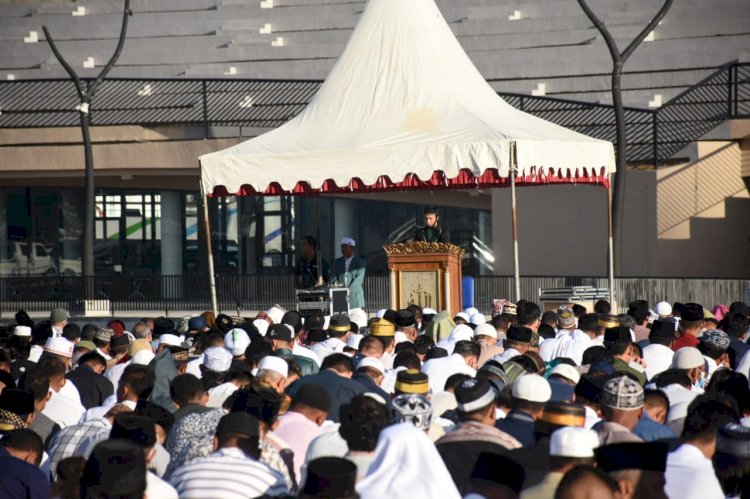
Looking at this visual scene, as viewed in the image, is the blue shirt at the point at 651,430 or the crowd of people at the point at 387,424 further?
the blue shirt at the point at 651,430

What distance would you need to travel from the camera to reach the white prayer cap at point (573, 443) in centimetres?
607

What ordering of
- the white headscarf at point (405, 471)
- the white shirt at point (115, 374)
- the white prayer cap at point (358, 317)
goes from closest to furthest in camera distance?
the white headscarf at point (405, 471), the white shirt at point (115, 374), the white prayer cap at point (358, 317)

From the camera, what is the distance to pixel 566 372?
9617mm

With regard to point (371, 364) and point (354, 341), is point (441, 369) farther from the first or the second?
point (354, 341)

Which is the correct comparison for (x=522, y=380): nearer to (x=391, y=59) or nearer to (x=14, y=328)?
(x=14, y=328)

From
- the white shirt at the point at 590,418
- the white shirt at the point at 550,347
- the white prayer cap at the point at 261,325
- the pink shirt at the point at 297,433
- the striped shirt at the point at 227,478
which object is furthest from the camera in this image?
the white prayer cap at the point at 261,325

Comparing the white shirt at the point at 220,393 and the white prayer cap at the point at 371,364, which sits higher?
the white prayer cap at the point at 371,364

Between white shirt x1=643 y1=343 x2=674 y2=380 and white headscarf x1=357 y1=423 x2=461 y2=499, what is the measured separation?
18.7ft

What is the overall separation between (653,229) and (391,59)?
1206cm

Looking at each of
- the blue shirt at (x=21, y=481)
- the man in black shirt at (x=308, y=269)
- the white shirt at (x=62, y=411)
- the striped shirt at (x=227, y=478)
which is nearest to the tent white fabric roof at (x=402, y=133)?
the man in black shirt at (x=308, y=269)

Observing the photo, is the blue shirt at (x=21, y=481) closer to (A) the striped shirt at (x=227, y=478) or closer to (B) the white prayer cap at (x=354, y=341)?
(A) the striped shirt at (x=227, y=478)

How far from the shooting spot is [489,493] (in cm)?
617

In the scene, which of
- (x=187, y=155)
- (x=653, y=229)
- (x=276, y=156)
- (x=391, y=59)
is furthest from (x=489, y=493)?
(x=187, y=155)

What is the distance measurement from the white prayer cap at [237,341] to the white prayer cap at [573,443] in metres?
6.79
